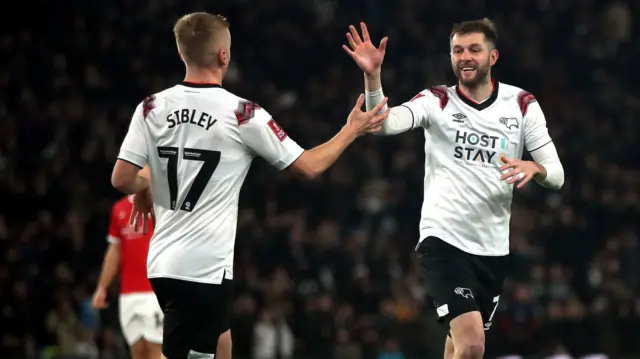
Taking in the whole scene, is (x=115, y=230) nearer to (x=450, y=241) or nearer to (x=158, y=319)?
(x=158, y=319)

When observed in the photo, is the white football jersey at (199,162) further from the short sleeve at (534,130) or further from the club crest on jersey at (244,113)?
the short sleeve at (534,130)

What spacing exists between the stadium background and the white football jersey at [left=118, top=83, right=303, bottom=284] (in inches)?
319

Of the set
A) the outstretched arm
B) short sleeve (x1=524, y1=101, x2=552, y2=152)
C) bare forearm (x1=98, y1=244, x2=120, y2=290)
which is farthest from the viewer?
bare forearm (x1=98, y1=244, x2=120, y2=290)

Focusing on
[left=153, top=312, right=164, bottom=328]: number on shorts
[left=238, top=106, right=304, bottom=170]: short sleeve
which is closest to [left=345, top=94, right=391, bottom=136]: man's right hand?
[left=238, top=106, right=304, bottom=170]: short sleeve

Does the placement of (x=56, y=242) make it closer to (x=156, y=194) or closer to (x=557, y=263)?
(x=557, y=263)

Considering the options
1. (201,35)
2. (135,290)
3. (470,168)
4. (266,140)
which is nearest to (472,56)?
Result: (470,168)

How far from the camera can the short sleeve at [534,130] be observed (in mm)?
7250

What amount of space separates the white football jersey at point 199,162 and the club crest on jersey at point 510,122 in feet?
6.18

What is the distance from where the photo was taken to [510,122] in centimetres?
729

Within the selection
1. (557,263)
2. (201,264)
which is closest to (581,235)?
(557,263)

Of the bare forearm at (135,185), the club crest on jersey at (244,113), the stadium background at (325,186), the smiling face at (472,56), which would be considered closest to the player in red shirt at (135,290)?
the bare forearm at (135,185)

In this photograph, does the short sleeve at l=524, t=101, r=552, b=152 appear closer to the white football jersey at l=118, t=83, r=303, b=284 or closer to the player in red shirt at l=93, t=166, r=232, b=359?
the white football jersey at l=118, t=83, r=303, b=284

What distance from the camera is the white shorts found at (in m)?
9.17

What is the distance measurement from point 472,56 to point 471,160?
69 centimetres
